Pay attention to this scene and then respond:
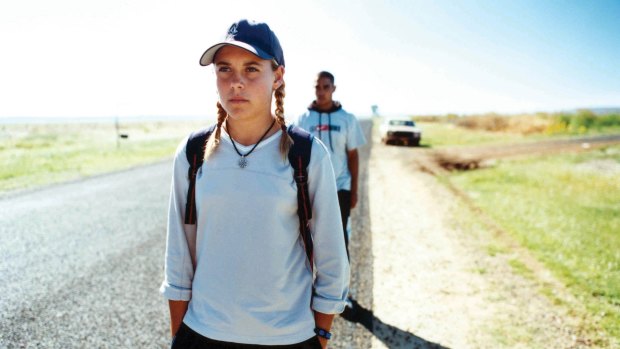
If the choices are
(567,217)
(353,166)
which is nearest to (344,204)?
(353,166)

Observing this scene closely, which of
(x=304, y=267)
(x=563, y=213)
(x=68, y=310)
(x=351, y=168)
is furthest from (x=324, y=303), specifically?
(x=563, y=213)

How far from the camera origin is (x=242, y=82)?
1373 mm

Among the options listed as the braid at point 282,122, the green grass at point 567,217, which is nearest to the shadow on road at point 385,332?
the green grass at point 567,217

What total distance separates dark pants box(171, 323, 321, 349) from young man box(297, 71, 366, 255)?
7.41 feet

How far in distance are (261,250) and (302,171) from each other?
0.32m

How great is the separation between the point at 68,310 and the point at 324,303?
3319 millimetres

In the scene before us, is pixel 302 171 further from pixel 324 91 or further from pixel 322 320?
pixel 324 91

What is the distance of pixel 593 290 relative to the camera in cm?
446

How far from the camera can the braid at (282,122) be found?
138cm

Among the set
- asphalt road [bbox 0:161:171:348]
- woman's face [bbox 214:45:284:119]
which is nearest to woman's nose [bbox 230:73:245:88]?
woman's face [bbox 214:45:284:119]

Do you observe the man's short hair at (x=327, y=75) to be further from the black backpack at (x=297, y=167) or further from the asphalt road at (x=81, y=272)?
the asphalt road at (x=81, y=272)

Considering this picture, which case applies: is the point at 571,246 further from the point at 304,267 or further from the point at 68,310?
the point at 68,310

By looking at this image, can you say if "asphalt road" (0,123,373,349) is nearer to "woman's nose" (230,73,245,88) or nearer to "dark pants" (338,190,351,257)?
"dark pants" (338,190,351,257)

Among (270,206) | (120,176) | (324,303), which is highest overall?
(270,206)
